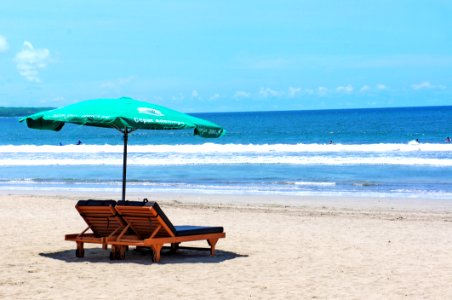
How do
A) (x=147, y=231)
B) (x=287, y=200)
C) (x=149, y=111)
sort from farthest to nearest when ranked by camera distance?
(x=287, y=200) → (x=149, y=111) → (x=147, y=231)

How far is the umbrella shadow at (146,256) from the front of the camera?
9.70 metres

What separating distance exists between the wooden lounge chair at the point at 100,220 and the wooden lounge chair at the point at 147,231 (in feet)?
0.30

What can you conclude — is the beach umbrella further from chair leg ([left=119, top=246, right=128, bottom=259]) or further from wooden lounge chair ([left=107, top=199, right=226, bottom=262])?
chair leg ([left=119, top=246, right=128, bottom=259])

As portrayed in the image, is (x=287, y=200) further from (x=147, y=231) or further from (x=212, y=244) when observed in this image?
(x=147, y=231)

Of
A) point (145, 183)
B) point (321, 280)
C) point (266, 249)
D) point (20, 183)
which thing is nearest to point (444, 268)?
point (321, 280)

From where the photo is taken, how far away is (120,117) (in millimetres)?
9242

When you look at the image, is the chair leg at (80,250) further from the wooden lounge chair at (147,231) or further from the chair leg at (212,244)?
the chair leg at (212,244)

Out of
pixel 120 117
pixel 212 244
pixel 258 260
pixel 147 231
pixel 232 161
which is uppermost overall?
pixel 232 161

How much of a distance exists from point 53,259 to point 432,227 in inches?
258

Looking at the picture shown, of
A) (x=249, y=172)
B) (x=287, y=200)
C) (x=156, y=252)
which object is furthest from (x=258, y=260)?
(x=249, y=172)

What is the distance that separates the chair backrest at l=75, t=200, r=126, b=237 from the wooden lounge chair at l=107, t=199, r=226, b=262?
99mm

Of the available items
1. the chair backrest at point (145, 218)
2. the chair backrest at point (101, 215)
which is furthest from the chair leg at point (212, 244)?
the chair backrest at point (101, 215)

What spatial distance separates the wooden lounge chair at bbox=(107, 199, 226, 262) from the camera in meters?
9.09

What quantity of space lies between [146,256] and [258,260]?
4.80 feet
